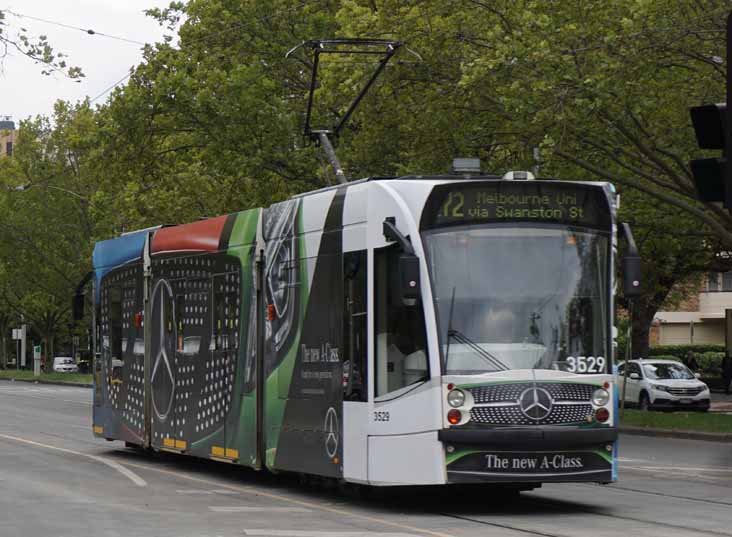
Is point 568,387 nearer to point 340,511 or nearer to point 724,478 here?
point 340,511

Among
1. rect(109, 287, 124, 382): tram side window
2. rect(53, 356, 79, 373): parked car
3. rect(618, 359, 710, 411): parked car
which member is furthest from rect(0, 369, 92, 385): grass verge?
rect(109, 287, 124, 382): tram side window

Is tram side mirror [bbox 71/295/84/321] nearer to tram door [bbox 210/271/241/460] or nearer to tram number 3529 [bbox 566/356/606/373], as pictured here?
tram door [bbox 210/271/241/460]

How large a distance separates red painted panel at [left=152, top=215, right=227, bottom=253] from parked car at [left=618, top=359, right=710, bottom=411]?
73.1 ft

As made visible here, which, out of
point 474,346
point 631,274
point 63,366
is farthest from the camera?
point 63,366

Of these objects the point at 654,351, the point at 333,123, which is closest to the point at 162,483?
the point at 333,123

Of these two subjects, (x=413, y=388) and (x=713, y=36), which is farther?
(x=713, y=36)

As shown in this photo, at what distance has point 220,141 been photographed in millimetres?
36438

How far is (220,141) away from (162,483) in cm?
1975

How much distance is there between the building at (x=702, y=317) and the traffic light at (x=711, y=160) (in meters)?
79.8

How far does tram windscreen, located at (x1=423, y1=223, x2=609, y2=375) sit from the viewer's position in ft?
44.6

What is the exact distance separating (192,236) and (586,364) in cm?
691

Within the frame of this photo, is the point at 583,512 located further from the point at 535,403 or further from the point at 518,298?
the point at 518,298

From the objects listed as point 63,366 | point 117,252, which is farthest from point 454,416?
point 63,366

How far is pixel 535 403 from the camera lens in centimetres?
1350
